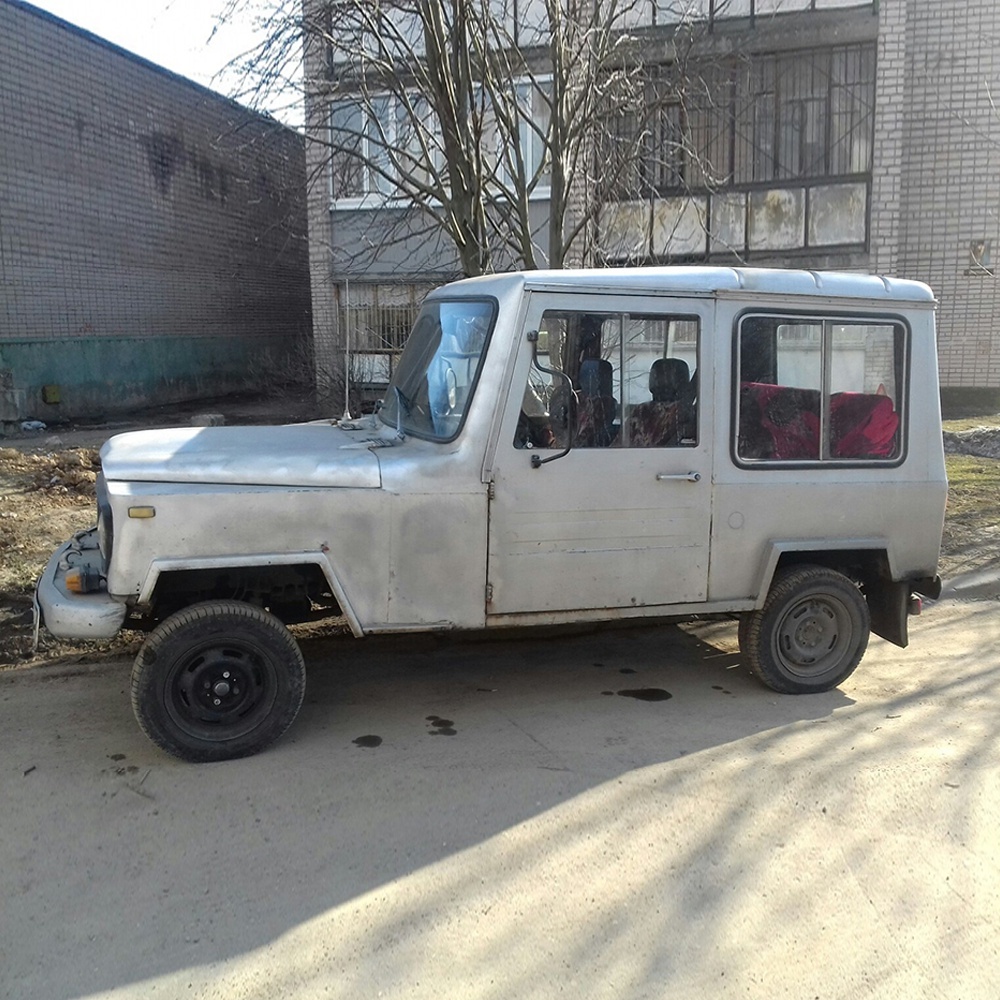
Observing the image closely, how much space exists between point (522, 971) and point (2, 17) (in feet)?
53.5

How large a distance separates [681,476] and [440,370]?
1285 mm

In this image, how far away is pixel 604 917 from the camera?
3.06 metres

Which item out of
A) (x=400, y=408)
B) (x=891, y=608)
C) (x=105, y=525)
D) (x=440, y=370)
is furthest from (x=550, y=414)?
(x=891, y=608)

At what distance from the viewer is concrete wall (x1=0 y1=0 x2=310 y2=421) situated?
48.7ft

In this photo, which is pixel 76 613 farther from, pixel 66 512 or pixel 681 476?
pixel 66 512

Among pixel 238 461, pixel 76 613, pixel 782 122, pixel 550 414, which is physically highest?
pixel 782 122

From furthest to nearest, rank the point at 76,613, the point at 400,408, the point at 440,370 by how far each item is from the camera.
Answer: the point at 400,408 → the point at 440,370 → the point at 76,613

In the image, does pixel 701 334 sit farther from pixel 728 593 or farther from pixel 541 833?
pixel 541 833

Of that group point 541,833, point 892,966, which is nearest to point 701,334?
point 541,833

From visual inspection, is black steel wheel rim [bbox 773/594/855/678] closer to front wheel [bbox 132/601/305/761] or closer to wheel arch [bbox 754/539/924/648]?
wheel arch [bbox 754/539/924/648]

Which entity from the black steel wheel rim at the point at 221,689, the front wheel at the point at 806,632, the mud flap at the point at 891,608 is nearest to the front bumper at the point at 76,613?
the black steel wheel rim at the point at 221,689

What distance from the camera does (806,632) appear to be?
4.99 metres

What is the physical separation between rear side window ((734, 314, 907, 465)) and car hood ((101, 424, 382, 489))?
1907 mm

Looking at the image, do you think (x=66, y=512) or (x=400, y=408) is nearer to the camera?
(x=400, y=408)
